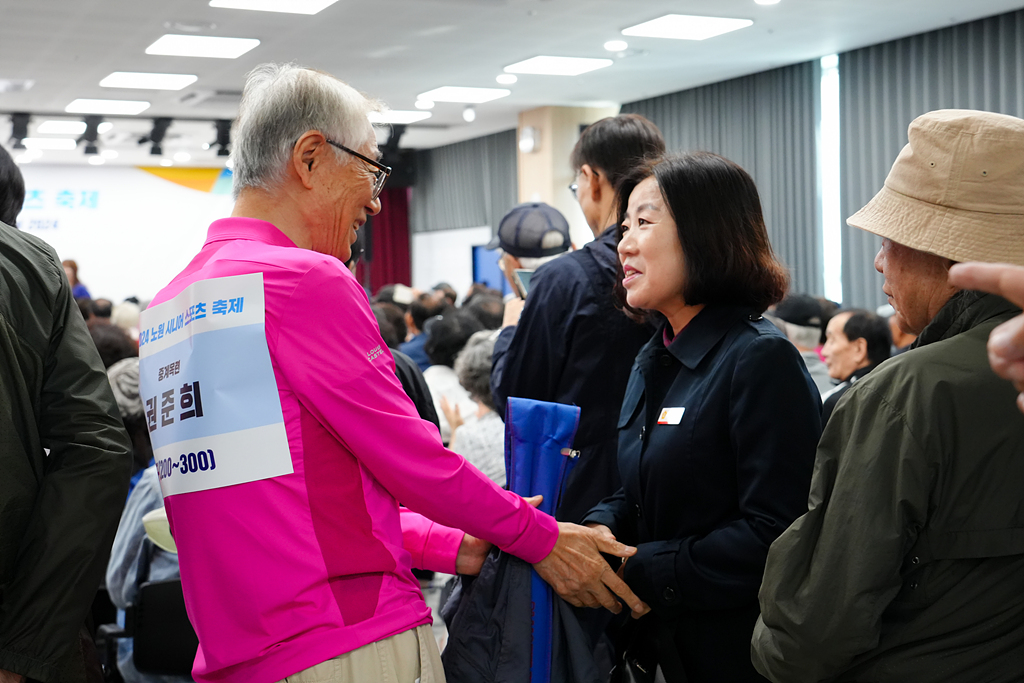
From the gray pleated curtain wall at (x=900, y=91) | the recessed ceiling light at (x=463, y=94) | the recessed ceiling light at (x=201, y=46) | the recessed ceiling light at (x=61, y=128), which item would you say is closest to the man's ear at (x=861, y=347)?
the gray pleated curtain wall at (x=900, y=91)

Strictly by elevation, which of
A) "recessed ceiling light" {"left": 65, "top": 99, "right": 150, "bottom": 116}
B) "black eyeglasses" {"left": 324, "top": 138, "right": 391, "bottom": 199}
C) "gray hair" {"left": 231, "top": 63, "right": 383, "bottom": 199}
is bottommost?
"black eyeglasses" {"left": 324, "top": 138, "right": 391, "bottom": 199}

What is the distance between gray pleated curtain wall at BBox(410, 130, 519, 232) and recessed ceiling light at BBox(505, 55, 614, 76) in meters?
4.07

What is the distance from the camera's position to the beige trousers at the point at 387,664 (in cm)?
135

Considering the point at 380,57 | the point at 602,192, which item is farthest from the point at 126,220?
the point at 602,192

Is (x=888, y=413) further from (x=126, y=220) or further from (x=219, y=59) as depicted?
(x=126, y=220)

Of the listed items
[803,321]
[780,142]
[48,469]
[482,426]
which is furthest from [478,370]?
[780,142]

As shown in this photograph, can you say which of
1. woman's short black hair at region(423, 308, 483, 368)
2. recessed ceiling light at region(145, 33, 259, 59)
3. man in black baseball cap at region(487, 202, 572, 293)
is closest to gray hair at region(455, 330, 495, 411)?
man in black baseball cap at region(487, 202, 572, 293)

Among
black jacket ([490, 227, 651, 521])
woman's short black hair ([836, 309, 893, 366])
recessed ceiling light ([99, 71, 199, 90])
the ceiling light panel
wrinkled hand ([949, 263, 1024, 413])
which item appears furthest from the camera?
recessed ceiling light ([99, 71, 199, 90])

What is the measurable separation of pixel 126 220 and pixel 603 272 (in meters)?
15.6

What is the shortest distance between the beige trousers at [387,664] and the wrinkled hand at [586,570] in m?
0.28

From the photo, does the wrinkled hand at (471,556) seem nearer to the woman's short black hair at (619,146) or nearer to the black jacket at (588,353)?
the black jacket at (588,353)

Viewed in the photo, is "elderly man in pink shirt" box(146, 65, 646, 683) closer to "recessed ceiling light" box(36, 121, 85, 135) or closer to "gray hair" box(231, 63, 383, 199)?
"gray hair" box(231, 63, 383, 199)

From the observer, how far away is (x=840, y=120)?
9.53 m

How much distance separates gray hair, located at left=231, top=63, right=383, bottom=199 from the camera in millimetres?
1540
